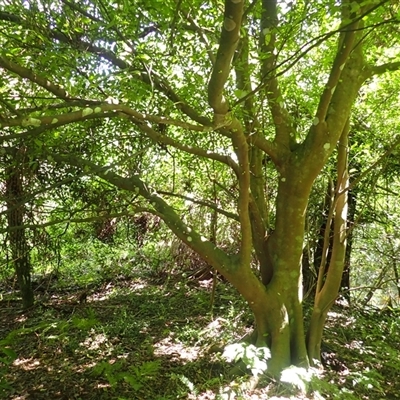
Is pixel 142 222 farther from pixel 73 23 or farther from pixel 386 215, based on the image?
pixel 73 23

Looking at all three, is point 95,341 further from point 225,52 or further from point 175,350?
point 225,52

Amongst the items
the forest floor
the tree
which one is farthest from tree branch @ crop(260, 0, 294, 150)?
the forest floor

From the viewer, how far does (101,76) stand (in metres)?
2.66

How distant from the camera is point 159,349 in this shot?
4234mm

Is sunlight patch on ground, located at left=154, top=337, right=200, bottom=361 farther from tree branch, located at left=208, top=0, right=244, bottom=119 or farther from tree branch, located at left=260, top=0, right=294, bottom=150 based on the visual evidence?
tree branch, located at left=208, top=0, right=244, bottom=119

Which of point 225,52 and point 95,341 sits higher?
point 225,52

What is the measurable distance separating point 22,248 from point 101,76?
9.34 feet

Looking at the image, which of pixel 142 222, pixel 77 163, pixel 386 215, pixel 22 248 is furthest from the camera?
pixel 142 222

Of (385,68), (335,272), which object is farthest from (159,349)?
(385,68)

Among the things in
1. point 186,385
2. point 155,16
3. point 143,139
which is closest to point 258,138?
point 143,139

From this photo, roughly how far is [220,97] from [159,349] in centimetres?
316

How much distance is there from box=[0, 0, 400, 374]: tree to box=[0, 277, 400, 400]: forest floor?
524 millimetres

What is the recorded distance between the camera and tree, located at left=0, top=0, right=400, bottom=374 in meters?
2.48

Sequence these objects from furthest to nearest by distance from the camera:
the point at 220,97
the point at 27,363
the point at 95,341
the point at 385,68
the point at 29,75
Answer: the point at 95,341
the point at 27,363
the point at 385,68
the point at 29,75
the point at 220,97
